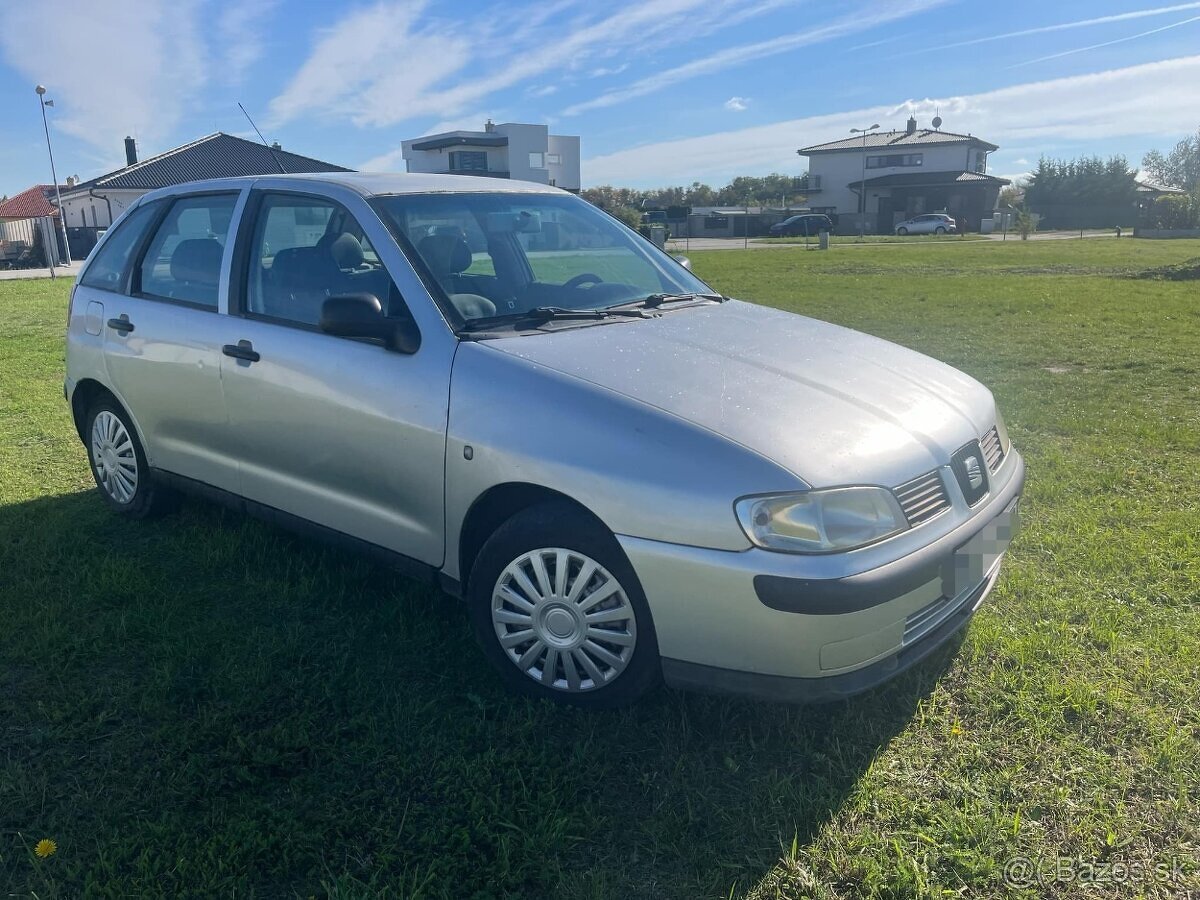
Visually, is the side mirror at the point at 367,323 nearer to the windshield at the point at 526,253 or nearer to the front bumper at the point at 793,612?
the windshield at the point at 526,253

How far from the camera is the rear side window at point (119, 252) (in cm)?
463

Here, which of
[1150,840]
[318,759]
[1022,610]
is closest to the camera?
[1150,840]

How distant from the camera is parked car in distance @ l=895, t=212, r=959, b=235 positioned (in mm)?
50594

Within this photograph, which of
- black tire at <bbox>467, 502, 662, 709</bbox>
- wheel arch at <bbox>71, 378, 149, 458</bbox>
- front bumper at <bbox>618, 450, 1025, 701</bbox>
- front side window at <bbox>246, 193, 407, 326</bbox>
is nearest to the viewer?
front bumper at <bbox>618, 450, 1025, 701</bbox>

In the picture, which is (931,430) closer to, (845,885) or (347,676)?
(845,885)

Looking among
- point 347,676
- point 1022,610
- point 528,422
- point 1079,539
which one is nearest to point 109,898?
point 347,676

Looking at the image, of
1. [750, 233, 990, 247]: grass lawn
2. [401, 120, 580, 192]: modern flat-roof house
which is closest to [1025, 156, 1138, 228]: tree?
[750, 233, 990, 247]: grass lawn

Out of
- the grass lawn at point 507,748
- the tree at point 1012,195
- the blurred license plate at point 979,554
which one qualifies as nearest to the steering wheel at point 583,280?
the grass lawn at point 507,748

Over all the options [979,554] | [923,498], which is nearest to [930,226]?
[979,554]

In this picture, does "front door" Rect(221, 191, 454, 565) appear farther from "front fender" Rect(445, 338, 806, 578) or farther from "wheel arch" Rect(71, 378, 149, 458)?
"wheel arch" Rect(71, 378, 149, 458)

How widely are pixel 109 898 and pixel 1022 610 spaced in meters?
3.29

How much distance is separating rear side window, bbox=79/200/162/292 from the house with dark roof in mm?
39478

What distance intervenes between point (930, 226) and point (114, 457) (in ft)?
171

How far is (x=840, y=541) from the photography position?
2.58 metres
